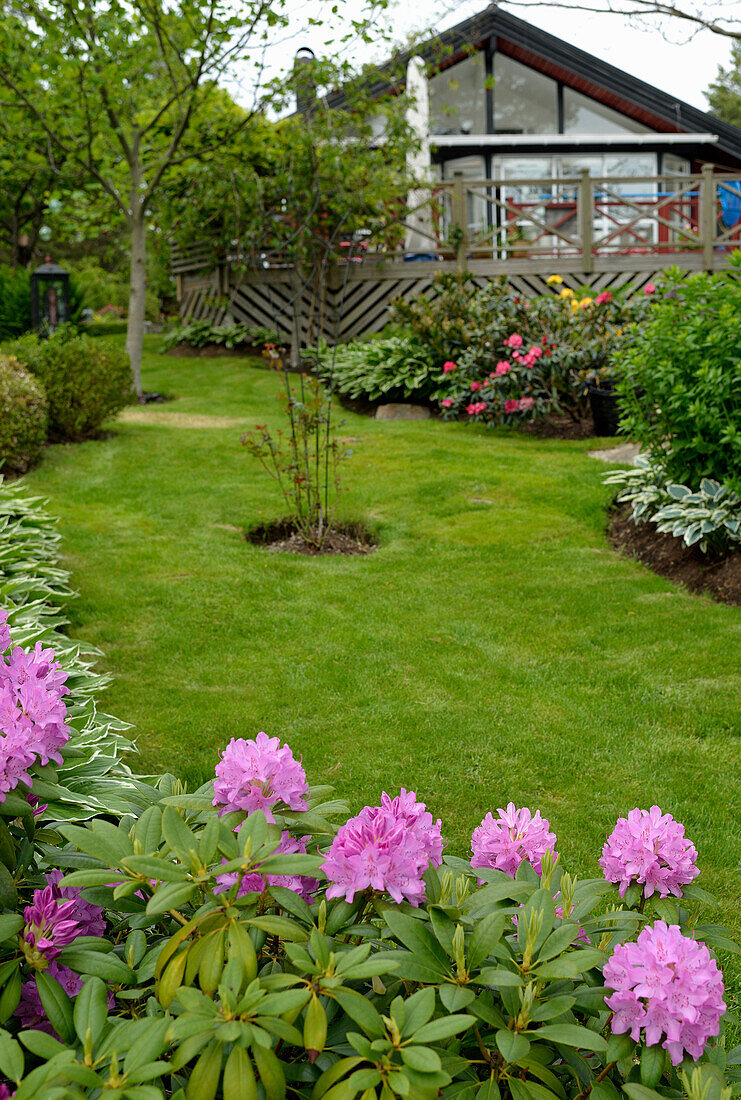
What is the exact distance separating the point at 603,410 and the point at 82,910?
27.3 ft

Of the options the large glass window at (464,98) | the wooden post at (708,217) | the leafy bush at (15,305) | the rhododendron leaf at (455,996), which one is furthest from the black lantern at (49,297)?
the rhododendron leaf at (455,996)

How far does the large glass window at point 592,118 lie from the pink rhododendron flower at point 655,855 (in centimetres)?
2074

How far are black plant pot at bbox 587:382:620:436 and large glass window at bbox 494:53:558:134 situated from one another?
1255 cm

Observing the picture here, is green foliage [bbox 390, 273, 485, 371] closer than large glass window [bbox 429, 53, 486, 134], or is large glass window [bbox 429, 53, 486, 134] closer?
green foliage [bbox 390, 273, 485, 371]

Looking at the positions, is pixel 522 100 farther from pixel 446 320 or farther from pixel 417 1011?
pixel 417 1011

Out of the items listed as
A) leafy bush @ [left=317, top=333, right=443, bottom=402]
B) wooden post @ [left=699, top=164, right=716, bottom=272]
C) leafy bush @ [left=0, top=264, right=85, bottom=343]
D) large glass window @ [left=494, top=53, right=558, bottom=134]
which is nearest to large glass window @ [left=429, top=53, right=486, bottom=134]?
large glass window @ [left=494, top=53, right=558, bottom=134]

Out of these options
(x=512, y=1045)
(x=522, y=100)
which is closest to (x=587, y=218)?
(x=522, y=100)

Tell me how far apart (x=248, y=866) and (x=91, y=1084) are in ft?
0.92

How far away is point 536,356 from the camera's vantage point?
898cm

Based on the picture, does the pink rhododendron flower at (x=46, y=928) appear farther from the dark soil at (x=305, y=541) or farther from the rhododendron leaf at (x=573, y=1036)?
the dark soil at (x=305, y=541)

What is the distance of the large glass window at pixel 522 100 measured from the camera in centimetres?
1942

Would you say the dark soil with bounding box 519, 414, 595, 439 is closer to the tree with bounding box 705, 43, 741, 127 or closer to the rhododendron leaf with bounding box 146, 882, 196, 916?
the rhododendron leaf with bounding box 146, 882, 196, 916

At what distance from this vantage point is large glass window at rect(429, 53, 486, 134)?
63.1 feet

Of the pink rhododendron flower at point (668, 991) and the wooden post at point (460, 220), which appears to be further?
the wooden post at point (460, 220)
